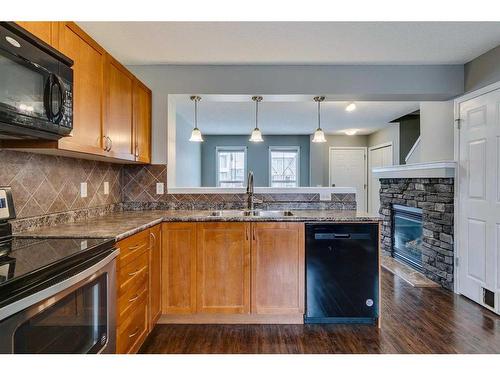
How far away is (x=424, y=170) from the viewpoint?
3.37 m

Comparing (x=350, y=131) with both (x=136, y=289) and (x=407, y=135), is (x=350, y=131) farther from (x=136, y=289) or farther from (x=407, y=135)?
(x=136, y=289)

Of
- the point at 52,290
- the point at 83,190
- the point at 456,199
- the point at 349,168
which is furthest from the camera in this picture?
Result: the point at 349,168

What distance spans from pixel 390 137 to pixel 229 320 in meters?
5.08

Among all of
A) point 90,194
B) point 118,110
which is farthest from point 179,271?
point 118,110

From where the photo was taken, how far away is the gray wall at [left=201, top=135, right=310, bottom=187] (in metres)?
7.16

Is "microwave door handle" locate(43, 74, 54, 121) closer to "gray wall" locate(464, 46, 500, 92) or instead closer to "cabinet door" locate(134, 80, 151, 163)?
"cabinet door" locate(134, 80, 151, 163)

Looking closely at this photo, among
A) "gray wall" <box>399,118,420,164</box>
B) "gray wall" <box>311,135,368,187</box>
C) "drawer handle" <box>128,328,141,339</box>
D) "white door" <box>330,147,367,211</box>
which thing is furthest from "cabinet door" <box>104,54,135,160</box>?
"white door" <box>330,147,367,211</box>

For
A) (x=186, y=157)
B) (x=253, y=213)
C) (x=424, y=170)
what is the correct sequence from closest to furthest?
(x=253, y=213)
(x=424, y=170)
(x=186, y=157)

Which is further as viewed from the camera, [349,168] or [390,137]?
[349,168]

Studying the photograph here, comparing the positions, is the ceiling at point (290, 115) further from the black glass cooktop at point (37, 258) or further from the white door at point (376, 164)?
the black glass cooktop at point (37, 258)

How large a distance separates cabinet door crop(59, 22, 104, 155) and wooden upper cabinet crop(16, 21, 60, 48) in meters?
0.04

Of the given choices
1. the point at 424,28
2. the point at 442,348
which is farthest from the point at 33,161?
the point at 442,348
